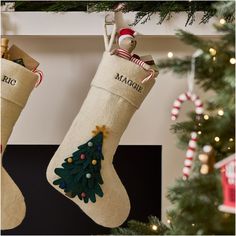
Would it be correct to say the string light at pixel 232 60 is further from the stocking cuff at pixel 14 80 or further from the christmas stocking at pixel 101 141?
the stocking cuff at pixel 14 80

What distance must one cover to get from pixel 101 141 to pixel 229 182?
0.53 metres

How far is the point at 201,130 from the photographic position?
1015 mm

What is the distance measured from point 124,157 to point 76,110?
0.74 ft

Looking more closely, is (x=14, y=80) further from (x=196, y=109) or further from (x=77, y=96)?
(x=196, y=109)

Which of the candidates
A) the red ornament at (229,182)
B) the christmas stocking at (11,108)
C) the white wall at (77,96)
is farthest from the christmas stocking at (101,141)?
the red ornament at (229,182)

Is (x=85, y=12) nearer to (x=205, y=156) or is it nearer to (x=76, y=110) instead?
(x=76, y=110)

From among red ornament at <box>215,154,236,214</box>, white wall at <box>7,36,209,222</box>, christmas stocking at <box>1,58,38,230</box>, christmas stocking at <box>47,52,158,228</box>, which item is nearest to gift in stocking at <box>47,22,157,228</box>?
christmas stocking at <box>47,52,158,228</box>

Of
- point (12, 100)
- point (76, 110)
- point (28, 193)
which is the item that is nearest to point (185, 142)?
point (12, 100)

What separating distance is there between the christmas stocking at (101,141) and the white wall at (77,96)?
27cm

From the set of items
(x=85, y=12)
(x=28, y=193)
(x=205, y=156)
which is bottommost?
(x=28, y=193)

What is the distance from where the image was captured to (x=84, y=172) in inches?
52.2

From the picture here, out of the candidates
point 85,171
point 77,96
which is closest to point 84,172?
point 85,171

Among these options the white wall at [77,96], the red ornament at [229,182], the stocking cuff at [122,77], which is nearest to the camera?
the red ornament at [229,182]

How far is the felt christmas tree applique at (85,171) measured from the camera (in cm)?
133
